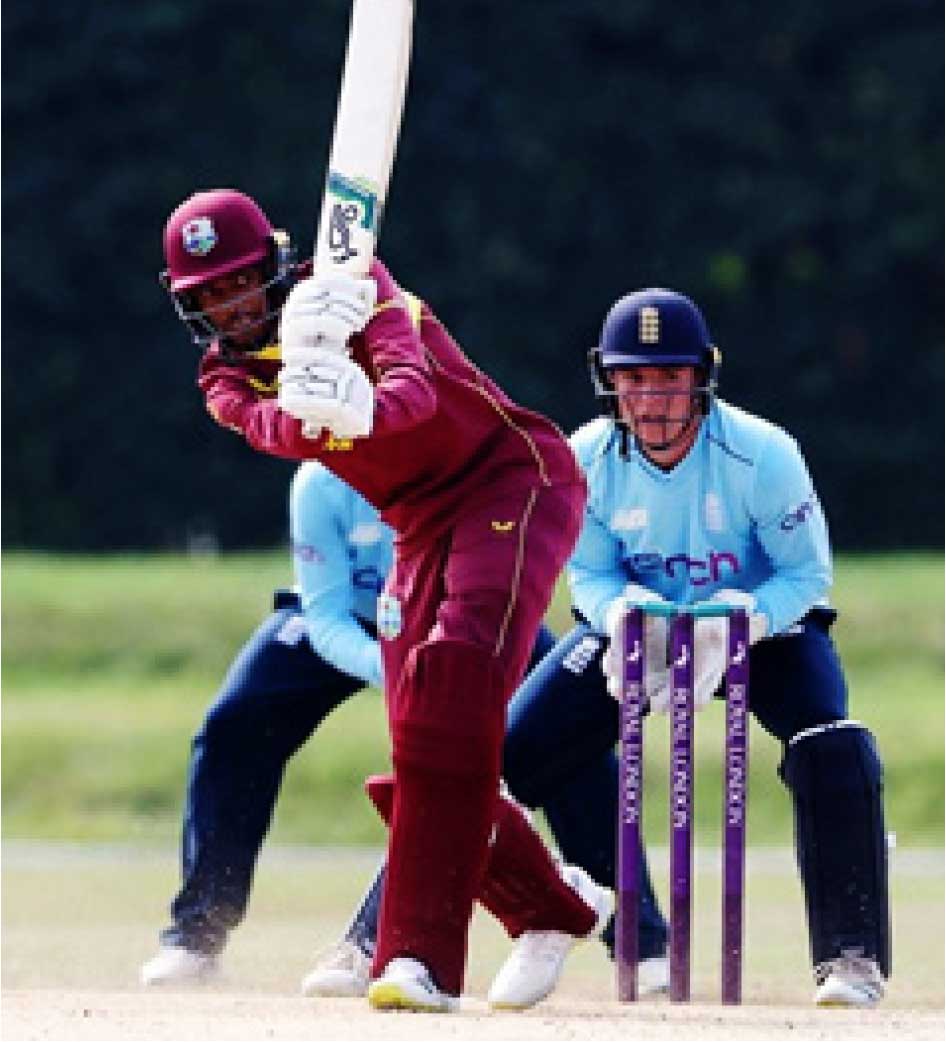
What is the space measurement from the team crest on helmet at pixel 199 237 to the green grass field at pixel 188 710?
7203 millimetres

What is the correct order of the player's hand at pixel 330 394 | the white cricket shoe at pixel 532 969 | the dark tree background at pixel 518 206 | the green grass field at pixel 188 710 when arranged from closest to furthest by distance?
the player's hand at pixel 330 394, the white cricket shoe at pixel 532 969, the green grass field at pixel 188 710, the dark tree background at pixel 518 206

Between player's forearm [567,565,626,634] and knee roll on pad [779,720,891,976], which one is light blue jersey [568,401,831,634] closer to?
player's forearm [567,565,626,634]

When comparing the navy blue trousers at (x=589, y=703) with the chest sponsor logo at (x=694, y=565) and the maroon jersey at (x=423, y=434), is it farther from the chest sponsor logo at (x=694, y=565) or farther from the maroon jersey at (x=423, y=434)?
the maroon jersey at (x=423, y=434)

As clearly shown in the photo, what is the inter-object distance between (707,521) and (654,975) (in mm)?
1067

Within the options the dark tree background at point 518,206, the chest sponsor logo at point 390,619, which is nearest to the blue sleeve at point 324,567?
the chest sponsor logo at point 390,619

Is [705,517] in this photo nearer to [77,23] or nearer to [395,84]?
[395,84]

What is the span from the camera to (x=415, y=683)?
6.92 meters

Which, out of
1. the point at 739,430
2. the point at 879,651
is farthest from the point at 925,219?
the point at 739,430

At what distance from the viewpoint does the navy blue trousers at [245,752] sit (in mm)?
8938

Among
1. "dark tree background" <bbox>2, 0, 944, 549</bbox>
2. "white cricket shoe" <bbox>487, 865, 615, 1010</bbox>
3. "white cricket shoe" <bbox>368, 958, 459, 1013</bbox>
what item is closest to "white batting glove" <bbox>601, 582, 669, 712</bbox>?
"white cricket shoe" <bbox>487, 865, 615, 1010</bbox>

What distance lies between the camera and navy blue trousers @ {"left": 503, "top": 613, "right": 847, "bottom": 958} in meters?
7.88

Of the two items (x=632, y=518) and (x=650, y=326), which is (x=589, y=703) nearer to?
(x=632, y=518)

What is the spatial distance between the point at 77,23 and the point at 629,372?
2227 cm

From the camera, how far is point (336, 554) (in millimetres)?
8852
